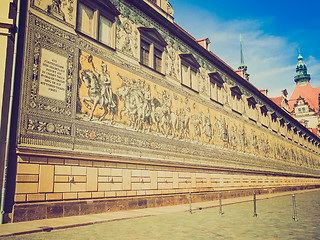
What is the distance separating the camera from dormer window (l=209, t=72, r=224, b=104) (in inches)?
814

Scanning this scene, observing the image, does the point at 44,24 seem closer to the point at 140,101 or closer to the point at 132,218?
the point at 140,101

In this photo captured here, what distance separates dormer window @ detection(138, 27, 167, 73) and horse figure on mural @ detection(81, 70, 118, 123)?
11.0ft

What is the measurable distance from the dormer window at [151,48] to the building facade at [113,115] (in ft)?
0.18

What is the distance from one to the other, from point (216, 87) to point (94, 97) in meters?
12.5

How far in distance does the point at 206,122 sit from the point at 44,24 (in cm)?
1189

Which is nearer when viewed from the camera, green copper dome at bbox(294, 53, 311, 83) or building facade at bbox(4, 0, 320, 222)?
building facade at bbox(4, 0, 320, 222)

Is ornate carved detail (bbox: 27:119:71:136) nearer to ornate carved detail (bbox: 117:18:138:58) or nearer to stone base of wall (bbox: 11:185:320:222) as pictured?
stone base of wall (bbox: 11:185:320:222)

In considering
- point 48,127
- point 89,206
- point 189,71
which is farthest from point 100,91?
point 189,71

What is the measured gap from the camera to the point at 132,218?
8.98 m

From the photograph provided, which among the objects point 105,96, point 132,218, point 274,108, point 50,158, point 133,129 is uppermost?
point 274,108

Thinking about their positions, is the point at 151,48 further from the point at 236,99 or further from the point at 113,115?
the point at 236,99

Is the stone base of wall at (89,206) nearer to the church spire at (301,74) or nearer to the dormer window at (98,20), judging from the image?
the dormer window at (98,20)

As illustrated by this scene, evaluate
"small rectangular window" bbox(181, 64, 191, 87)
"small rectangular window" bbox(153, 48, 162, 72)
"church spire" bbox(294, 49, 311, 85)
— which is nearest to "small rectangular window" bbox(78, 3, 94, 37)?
"small rectangular window" bbox(153, 48, 162, 72)

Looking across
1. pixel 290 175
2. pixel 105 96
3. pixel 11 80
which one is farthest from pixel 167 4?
pixel 290 175
